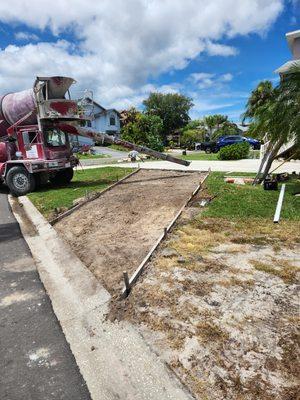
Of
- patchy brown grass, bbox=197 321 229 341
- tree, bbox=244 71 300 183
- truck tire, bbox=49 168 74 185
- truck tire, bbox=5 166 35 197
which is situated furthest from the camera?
truck tire, bbox=49 168 74 185

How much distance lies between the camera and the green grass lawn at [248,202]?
8328 mm

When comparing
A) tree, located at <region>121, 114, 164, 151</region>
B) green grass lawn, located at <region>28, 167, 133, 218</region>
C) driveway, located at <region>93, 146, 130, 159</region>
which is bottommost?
driveway, located at <region>93, 146, 130, 159</region>

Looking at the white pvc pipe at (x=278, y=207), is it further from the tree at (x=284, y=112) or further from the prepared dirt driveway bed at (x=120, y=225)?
the prepared dirt driveway bed at (x=120, y=225)

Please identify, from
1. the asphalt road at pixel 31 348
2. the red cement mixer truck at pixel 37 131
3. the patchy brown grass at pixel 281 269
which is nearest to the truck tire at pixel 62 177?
the red cement mixer truck at pixel 37 131

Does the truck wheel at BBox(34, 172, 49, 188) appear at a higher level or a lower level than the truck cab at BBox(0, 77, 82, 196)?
lower

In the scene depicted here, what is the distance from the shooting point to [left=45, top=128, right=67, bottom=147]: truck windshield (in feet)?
44.1

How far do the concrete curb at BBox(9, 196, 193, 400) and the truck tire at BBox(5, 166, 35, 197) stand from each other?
812 centimetres

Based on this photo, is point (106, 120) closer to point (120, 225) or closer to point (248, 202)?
point (248, 202)

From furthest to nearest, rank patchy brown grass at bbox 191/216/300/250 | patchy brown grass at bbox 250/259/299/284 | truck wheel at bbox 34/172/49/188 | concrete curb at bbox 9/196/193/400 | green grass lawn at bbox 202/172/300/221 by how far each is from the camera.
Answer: truck wheel at bbox 34/172/49/188, green grass lawn at bbox 202/172/300/221, patchy brown grass at bbox 191/216/300/250, patchy brown grass at bbox 250/259/299/284, concrete curb at bbox 9/196/193/400

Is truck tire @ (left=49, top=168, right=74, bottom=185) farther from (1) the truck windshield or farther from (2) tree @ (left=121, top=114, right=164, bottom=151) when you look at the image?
(2) tree @ (left=121, top=114, right=164, bottom=151)

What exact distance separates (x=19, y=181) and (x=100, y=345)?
11225 mm

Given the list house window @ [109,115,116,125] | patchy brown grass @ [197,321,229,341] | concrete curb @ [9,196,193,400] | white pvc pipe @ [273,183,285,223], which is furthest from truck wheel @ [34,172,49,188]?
house window @ [109,115,116,125]

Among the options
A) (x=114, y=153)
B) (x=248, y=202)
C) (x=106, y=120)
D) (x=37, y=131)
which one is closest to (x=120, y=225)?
(x=248, y=202)

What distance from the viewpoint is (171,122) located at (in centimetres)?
6688
